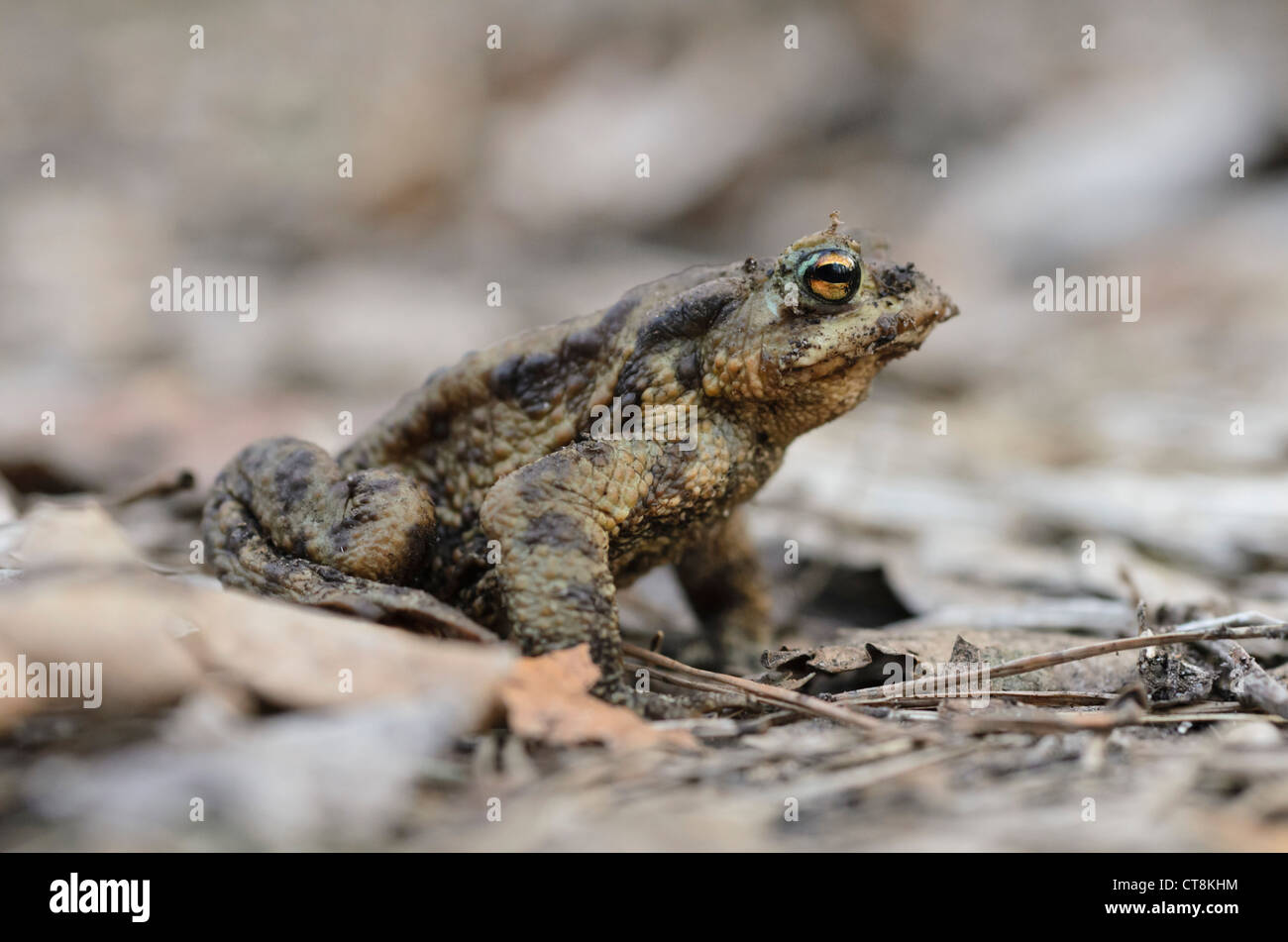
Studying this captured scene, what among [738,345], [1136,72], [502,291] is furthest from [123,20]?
[738,345]

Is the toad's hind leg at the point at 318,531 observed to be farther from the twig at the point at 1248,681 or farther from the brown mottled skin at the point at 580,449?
the twig at the point at 1248,681

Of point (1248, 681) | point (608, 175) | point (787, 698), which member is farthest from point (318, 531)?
point (608, 175)

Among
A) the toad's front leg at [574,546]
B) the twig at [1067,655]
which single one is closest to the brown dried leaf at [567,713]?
the toad's front leg at [574,546]

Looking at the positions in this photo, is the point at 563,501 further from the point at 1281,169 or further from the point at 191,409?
the point at 1281,169

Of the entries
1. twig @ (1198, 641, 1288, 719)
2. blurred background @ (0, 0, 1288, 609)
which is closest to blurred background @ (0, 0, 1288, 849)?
Result: blurred background @ (0, 0, 1288, 609)

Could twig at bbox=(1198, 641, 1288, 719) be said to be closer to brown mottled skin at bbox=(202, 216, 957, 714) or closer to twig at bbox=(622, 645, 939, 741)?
twig at bbox=(622, 645, 939, 741)
